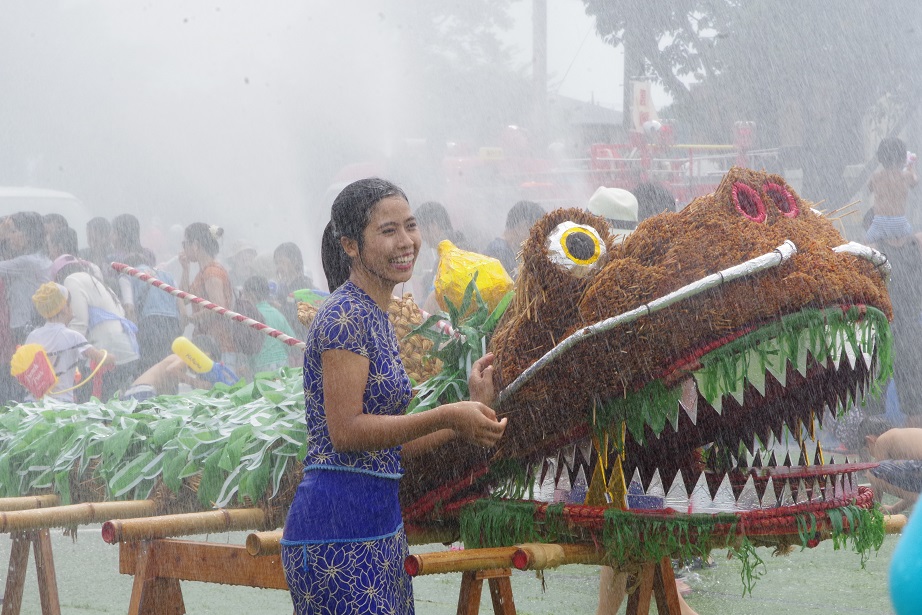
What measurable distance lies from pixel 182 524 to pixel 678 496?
1.32m

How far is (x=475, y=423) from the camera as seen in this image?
215 cm

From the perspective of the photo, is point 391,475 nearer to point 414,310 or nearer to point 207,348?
point 414,310

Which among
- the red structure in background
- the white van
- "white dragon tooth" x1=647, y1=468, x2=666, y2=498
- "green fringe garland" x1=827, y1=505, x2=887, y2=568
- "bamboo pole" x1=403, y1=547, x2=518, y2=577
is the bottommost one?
"green fringe garland" x1=827, y1=505, x2=887, y2=568

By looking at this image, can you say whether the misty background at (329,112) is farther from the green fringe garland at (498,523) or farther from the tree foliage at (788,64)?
the green fringe garland at (498,523)

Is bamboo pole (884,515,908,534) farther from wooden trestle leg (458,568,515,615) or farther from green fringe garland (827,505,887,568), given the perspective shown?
wooden trestle leg (458,568,515,615)

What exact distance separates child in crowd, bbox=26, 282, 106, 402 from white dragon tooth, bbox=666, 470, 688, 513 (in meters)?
4.30

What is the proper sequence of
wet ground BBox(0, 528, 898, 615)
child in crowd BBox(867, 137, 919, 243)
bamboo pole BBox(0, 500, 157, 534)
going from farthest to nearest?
1. child in crowd BBox(867, 137, 919, 243)
2. wet ground BBox(0, 528, 898, 615)
3. bamboo pole BBox(0, 500, 157, 534)

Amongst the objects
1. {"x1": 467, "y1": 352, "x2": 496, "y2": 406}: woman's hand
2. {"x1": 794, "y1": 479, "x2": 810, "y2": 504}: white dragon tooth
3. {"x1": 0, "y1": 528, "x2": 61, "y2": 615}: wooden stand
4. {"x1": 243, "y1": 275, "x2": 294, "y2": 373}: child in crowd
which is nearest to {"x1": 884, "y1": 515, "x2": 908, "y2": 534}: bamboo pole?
{"x1": 794, "y1": 479, "x2": 810, "y2": 504}: white dragon tooth

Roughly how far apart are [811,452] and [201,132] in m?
18.7

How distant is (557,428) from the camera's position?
2.62 metres

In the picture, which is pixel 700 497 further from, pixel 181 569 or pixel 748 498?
pixel 181 569

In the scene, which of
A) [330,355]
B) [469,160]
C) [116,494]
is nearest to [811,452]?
[330,355]

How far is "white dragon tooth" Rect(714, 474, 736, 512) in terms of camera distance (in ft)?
8.48

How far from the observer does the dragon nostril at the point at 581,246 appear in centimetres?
255
